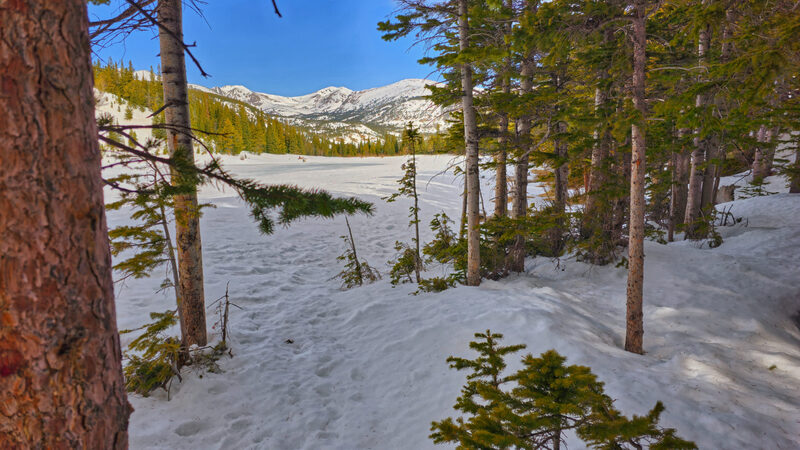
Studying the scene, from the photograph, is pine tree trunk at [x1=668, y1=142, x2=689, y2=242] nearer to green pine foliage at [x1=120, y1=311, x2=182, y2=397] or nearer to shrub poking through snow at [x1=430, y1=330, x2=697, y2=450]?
shrub poking through snow at [x1=430, y1=330, x2=697, y2=450]

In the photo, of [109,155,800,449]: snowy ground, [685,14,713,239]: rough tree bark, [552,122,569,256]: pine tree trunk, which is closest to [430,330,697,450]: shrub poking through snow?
[109,155,800,449]: snowy ground

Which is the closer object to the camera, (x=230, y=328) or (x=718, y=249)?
(x=230, y=328)

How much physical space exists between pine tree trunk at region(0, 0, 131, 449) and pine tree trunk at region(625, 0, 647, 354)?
5.65 metres

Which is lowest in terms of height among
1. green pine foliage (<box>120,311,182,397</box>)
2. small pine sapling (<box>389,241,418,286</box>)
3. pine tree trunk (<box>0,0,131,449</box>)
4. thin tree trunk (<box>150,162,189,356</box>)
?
small pine sapling (<box>389,241,418,286</box>)

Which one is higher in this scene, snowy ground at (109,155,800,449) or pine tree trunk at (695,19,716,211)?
pine tree trunk at (695,19,716,211)

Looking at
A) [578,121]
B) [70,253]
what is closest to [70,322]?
[70,253]

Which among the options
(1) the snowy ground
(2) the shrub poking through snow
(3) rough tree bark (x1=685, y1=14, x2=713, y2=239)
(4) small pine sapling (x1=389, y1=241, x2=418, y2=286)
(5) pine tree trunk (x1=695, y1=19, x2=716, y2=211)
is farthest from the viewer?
(4) small pine sapling (x1=389, y1=241, x2=418, y2=286)

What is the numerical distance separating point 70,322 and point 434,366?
4.51 m

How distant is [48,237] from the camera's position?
1088 millimetres

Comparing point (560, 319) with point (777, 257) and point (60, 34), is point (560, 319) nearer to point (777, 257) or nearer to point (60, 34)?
point (60, 34)

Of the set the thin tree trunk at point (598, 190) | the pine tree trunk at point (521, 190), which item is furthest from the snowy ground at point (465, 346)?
the thin tree trunk at point (598, 190)

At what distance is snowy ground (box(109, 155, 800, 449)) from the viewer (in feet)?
12.0

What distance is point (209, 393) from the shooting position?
14.2 ft

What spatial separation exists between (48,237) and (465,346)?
502 centimetres
